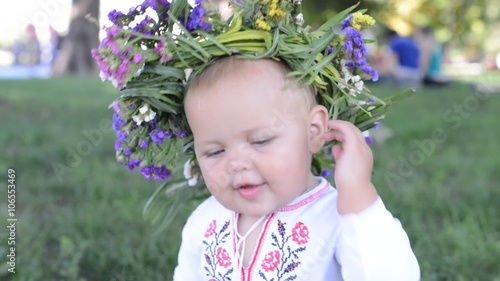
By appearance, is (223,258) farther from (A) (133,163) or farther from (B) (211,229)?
(A) (133,163)

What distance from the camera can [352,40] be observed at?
1.84 metres

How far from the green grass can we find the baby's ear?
1.01 metres

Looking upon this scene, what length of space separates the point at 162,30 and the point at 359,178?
732mm

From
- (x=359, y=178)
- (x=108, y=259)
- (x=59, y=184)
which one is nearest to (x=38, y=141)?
(x=59, y=184)

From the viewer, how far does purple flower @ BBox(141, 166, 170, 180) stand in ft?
→ 6.54

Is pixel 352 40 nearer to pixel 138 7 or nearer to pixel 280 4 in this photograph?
pixel 280 4

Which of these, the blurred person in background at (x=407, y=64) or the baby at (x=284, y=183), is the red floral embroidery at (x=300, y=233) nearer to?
the baby at (x=284, y=183)

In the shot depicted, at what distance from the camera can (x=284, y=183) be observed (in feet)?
5.78

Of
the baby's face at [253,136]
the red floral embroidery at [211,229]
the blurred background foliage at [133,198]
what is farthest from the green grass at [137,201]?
the baby's face at [253,136]

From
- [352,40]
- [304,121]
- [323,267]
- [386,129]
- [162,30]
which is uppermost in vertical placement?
[386,129]

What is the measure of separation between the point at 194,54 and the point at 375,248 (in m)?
0.72

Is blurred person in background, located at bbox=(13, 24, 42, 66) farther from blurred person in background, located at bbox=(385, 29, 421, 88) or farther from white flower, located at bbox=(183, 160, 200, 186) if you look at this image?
white flower, located at bbox=(183, 160, 200, 186)

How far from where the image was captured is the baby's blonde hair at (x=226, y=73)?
5.76ft

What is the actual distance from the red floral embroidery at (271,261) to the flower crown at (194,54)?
1.50ft
